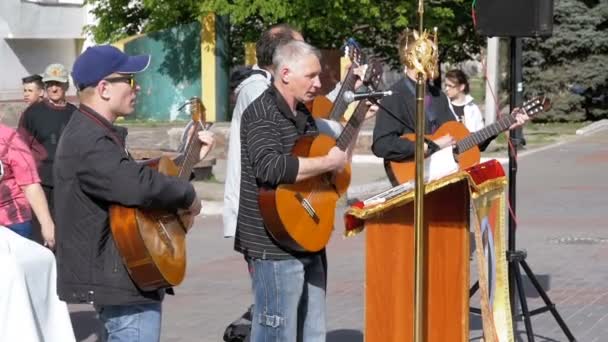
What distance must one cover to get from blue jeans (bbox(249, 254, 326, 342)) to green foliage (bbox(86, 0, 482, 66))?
2100cm

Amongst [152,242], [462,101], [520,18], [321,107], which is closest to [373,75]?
[321,107]

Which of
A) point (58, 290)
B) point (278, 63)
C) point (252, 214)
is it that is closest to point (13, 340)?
point (58, 290)

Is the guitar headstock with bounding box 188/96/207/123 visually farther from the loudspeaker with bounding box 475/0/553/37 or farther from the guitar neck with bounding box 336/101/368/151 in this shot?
the loudspeaker with bounding box 475/0/553/37

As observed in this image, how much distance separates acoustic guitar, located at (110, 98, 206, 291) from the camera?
197 inches

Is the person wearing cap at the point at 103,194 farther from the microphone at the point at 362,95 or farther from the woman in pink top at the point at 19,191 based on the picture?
the woman in pink top at the point at 19,191

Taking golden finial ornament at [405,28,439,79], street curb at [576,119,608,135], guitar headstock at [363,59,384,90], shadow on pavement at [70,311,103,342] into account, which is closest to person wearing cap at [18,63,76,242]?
shadow on pavement at [70,311,103,342]

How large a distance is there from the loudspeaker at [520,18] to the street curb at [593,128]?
2091 centimetres

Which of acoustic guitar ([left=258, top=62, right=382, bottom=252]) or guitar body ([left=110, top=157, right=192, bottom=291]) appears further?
acoustic guitar ([left=258, top=62, right=382, bottom=252])

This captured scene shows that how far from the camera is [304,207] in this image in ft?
18.8

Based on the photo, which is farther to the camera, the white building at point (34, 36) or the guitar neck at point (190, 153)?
the white building at point (34, 36)

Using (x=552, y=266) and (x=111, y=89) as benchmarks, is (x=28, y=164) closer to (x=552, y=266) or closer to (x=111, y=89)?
(x=111, y=89)

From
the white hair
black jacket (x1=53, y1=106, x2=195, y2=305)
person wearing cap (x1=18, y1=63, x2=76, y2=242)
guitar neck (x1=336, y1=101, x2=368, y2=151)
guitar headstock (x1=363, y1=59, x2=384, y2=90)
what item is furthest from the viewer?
person wearing cap (x1=18, y1=63, x2=76, y2=242)

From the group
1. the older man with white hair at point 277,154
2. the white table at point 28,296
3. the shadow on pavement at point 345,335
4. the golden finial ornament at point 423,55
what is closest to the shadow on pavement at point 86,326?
the shadow on pavement at point 345,335

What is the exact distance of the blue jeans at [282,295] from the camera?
18.7ft
